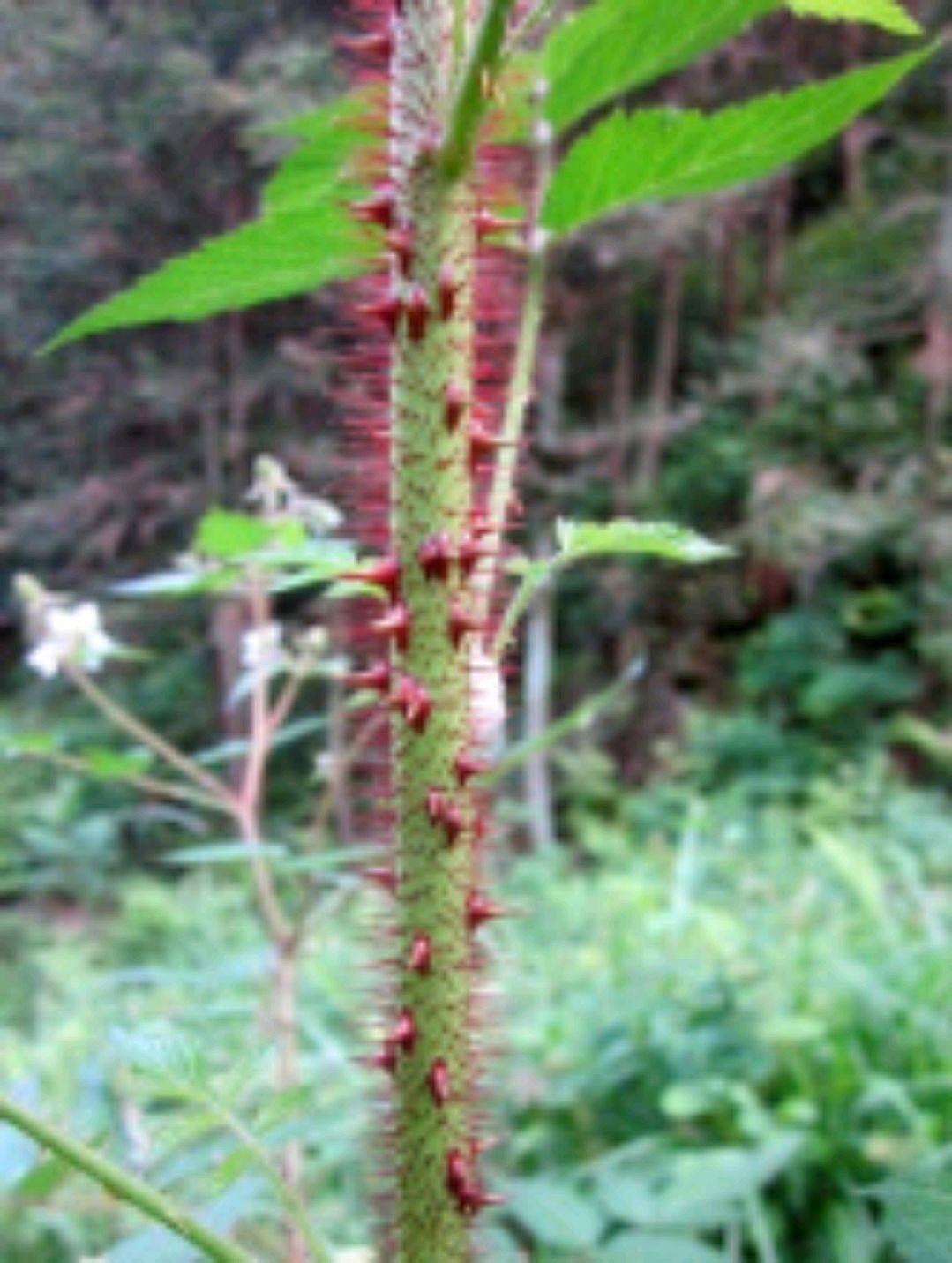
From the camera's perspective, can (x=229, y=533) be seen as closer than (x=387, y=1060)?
No

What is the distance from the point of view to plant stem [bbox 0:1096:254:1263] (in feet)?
0.89

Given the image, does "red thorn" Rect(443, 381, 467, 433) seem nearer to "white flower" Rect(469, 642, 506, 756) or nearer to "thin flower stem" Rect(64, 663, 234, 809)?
"white flower" Rect(469, 642, 506, 756)

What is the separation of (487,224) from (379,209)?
0.02 metres

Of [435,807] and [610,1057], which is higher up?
[435,807]

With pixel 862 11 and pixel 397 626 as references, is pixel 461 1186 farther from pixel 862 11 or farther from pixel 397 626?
pixel 862 11

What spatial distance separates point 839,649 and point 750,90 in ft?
7.31

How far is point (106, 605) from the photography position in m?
4.93

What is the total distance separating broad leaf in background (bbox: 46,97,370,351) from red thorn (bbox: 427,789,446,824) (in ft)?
0.42

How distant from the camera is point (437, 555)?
0.27 metres

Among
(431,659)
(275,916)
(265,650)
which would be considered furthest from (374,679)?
(265,650)

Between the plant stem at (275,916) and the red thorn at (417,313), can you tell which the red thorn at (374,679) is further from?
the plant stem at (275,916)

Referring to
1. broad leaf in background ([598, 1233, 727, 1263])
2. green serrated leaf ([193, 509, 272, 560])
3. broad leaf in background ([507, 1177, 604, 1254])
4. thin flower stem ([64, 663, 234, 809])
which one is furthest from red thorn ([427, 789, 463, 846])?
broad leaf in background ([507, 1177, 604, 1254])

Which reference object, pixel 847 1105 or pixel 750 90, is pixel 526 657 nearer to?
pixel 750 90

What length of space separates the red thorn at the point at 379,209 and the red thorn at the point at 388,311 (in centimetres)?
2
